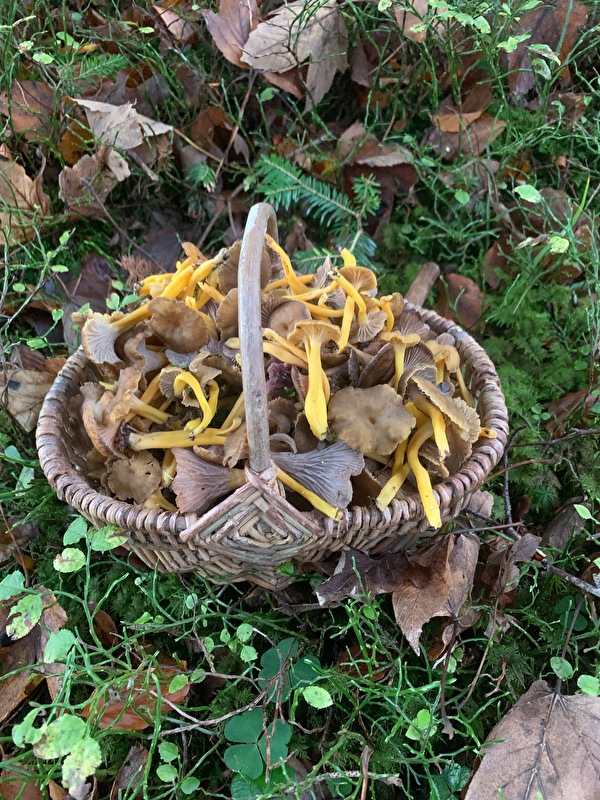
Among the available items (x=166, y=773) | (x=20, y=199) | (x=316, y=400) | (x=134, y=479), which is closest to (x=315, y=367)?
(x=316, y=400)

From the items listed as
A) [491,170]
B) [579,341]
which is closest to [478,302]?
[579,341]

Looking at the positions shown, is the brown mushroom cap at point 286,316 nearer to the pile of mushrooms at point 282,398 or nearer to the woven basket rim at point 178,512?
the pile of mushrooms at point 282,398

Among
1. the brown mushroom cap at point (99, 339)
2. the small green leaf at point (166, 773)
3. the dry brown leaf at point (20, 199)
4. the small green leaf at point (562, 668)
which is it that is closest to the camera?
the small green leaf at point (166, 773)

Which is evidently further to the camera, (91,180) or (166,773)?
(91,180)

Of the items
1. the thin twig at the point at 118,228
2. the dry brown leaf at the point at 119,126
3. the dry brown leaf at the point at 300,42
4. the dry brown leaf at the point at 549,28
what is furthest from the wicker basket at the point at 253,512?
the dry brown leaf at the point at 549,28

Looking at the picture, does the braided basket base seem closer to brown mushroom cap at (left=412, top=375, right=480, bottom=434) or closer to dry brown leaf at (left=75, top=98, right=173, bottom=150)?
brown mushroom cap at (left=412, top=375, right=480, bottom=434)

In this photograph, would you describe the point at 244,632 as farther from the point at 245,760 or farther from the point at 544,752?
the point at 544,752

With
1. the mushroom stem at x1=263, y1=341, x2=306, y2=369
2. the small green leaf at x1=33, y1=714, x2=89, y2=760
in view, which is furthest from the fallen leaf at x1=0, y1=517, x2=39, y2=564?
the mushroom stem at x1=263, y1=341, x2=306, y2=369

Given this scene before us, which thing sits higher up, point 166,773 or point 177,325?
point 177,325
